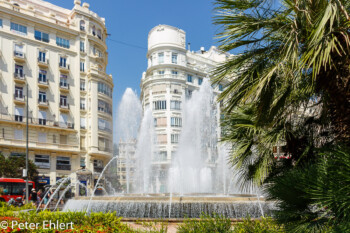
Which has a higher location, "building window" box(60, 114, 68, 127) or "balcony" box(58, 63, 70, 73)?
"balcony" box(58, 63, 70, 73)

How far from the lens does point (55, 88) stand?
41.5 meters

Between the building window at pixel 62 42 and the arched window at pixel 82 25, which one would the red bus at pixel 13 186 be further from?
the arched window at pixel 82 25

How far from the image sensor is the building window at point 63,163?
40.0m

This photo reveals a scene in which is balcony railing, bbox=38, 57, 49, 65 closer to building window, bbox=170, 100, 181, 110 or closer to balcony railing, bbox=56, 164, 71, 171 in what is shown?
balcony railing, bbox=56, 164, 71, 171

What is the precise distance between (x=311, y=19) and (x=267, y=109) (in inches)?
61.2

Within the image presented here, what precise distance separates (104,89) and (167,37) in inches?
525

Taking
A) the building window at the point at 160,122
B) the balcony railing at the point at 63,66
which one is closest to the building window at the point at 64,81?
the balcony railing at the point at 63,66

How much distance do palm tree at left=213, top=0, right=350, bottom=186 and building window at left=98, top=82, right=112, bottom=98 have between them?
39.5 m

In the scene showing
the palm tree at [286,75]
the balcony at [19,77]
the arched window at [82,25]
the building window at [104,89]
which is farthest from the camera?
the building window at [104,89]

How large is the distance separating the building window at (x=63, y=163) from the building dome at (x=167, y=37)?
21.7 m

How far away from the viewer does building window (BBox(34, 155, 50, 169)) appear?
38.4 m

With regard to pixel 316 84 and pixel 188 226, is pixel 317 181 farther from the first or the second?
pixel 188 226

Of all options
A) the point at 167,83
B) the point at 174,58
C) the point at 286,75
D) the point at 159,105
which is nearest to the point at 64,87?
the point at 159,105

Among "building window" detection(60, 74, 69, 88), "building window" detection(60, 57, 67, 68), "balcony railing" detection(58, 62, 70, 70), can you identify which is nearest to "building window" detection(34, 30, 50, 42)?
"building window" detection(60, 57, 67, 68)
